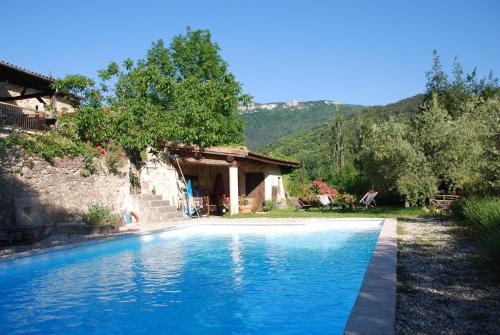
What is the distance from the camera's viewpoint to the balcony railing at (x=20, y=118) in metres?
16.4

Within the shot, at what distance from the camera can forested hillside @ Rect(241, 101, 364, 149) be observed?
69250 millimetres

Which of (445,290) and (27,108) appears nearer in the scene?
(445,290)

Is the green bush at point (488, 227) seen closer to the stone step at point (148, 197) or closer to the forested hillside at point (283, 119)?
the stone step at point (148, 197)

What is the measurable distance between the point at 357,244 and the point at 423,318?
608 cm

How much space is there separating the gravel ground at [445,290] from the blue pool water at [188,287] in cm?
80

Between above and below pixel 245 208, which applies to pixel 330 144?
above

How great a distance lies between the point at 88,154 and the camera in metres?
13.6

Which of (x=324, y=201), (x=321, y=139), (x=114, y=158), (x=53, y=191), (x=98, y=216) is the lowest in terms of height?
(x=98, y=216)

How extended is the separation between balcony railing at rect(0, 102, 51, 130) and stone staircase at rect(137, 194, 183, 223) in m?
5.38

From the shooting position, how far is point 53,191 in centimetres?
1218

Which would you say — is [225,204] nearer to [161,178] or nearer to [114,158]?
[161,178]

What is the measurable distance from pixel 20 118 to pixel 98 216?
288 inches

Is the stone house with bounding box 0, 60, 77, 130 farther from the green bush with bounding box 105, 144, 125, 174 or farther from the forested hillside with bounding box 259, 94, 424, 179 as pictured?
the forested hillside with bounding box 259, 94, 424, 179

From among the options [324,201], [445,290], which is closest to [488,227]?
[445,290]
